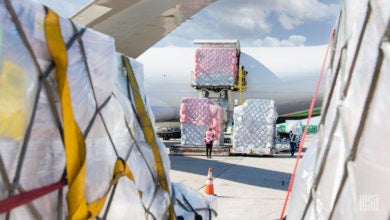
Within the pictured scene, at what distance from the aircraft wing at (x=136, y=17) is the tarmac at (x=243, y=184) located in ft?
11.2

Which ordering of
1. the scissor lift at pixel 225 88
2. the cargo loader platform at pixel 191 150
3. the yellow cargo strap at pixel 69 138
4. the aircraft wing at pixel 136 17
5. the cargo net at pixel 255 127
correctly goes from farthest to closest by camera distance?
the scissor lift at pixel 225 88 < the cargo loader platform at pixel 191 150 < the cargo net at pixel 255 127 < the aircraft wing at pixel 136 17 < the yellow cargo strap at pixel 69 138

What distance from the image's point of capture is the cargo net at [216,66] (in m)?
22.2

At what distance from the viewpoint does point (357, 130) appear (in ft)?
6.21

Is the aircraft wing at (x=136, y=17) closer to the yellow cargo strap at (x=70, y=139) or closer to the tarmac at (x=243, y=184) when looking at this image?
the tarmac at (x=243, y=184)

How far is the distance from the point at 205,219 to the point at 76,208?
7.93 feet

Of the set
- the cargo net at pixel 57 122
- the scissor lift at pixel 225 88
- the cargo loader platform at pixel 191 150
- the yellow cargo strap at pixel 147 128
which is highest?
the cargo net at pixel 57 122

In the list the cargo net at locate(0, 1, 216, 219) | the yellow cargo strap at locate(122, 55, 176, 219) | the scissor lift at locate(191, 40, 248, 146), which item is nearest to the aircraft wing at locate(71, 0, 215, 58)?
the yellow cargo strap at locate(122, 55, 176, 219)

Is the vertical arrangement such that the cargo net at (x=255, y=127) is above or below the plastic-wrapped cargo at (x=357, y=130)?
below

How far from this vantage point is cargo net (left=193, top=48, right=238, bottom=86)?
72.9 ft

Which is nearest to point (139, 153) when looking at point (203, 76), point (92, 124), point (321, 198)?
point (92, 124)

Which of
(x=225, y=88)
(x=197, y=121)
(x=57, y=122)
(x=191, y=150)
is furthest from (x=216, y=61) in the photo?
(x=57, y=122)

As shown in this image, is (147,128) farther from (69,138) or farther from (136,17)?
(136,17)

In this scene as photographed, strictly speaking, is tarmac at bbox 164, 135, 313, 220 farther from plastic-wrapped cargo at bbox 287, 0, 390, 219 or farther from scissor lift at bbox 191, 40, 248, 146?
scissor lift at bbox 191, 40, 248, 146

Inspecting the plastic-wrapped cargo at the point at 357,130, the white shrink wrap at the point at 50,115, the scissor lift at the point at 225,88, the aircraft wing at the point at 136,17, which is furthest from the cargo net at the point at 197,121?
the plastic-wrapped cargo at the point at 357,130
